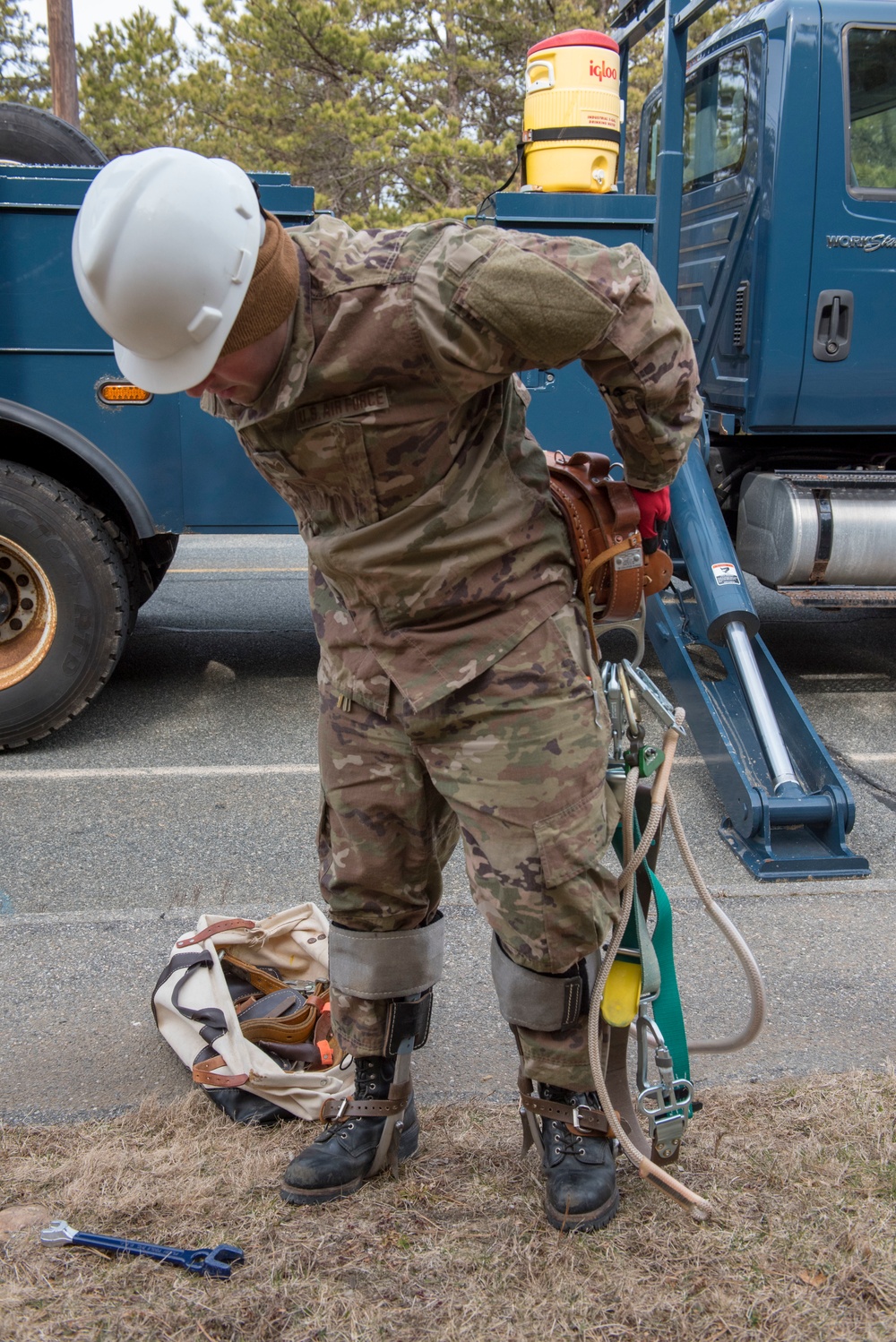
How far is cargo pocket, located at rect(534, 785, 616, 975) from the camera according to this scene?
187 centimetres

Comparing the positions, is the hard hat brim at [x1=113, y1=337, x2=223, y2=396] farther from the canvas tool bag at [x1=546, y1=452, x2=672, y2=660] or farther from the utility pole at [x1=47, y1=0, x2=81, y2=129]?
the utility pole at [x1=47, y1=0, x2=81, y2=129]

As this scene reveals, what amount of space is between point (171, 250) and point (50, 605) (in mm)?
3015

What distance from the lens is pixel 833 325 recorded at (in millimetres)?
4609

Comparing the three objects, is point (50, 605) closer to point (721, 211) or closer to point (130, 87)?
point (721, 211)

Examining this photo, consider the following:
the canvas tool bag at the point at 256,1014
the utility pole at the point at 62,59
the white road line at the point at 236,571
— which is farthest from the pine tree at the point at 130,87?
the canvas tool bag at the point at 256,1014

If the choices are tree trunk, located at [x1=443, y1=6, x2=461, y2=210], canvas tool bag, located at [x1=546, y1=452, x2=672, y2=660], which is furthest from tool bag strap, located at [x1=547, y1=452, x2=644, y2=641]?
tree trunk, located at [x1=443, y1=6, x2=461, y2=210]

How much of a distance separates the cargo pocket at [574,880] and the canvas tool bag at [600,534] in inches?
13.4

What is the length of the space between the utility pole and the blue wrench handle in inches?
552

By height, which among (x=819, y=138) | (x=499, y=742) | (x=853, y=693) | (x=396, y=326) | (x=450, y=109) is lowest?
(x=853, y=693)

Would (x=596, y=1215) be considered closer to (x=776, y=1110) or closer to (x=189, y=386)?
(x=776, y=1110)

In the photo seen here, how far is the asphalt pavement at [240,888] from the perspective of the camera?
8.41 ft

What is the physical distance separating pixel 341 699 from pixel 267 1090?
0.86 metres

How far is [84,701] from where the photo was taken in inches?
177

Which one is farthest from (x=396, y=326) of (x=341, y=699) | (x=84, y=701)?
(x=84, y=701)
